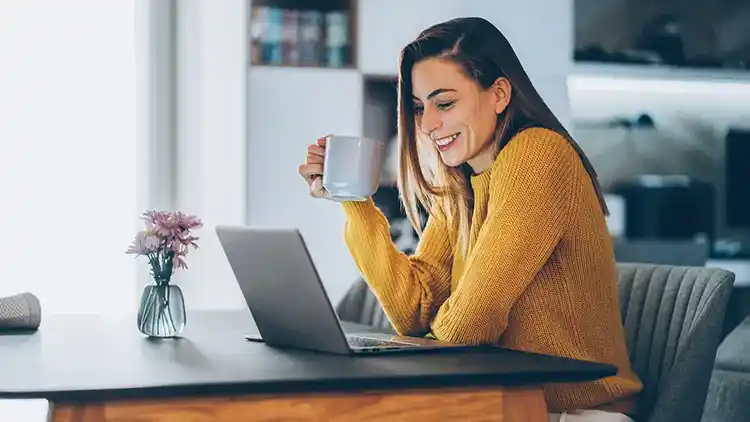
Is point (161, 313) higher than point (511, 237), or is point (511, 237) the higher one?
point (511, 237)

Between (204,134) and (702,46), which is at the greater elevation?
(702,46)

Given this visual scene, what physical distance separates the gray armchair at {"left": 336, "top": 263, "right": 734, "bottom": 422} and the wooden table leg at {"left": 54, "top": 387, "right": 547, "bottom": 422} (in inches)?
17.1

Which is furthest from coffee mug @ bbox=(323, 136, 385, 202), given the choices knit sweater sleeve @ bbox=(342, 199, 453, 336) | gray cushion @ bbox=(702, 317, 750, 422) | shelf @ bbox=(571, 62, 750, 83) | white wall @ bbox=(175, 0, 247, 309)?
shelf @ bbox=(571, 62, 750, 83)

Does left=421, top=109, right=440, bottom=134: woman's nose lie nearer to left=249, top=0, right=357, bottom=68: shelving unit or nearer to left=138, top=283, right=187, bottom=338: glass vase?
left=138, top=283, right=187, bottom=338: glass vase

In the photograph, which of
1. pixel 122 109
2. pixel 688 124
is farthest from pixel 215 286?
pixel 688 124

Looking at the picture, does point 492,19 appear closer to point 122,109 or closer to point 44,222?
point 122,109

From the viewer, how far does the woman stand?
157 cm

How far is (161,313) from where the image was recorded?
1751 millimetres

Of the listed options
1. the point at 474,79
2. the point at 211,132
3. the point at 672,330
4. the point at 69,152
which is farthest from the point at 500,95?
the point at 69,152

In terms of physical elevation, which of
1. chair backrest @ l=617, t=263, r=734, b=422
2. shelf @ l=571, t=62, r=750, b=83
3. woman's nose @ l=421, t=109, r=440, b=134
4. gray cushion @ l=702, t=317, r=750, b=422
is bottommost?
gray cushion @ l=702, t=317, r=750, b=422

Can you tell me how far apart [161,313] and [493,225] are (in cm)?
55

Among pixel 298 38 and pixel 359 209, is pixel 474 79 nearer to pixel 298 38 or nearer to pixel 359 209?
pixel 359 209

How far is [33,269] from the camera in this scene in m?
3.69

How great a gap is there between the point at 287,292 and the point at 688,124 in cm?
380
